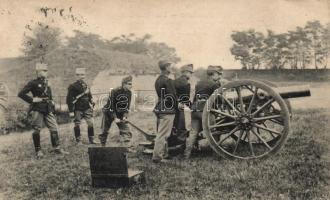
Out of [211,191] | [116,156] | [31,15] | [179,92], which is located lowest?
[211,191]

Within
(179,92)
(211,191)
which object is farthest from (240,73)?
(211,191)

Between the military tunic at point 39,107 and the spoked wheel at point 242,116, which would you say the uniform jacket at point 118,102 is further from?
the spoked wheel at point 242,116

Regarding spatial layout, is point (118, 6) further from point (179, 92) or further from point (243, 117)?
point (243, 117)

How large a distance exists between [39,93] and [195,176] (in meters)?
3.46

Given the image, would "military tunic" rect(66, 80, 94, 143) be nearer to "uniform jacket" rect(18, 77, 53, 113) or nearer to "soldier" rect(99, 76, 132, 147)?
"soldier" rect(99, 76, 132, 147)

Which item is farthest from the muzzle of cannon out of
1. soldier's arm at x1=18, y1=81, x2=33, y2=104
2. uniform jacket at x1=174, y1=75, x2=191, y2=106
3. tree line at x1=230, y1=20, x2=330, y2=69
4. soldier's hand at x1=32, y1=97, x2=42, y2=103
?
soldier's arm at x1=18, y1=81, x2=33, y2=104

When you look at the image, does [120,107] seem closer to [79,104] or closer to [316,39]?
[79,104]

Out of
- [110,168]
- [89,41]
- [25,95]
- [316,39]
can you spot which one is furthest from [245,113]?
[89,41]

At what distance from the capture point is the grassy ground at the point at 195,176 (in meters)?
4.82

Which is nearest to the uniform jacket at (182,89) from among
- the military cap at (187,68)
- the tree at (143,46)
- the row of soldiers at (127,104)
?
the row of soldiers at (127,104)

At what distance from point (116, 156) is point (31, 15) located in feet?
12.0

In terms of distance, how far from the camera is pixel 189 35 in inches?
311

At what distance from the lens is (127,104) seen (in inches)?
299

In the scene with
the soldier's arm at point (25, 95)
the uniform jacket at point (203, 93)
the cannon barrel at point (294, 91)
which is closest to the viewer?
the cannon barrel at point (294, 91)
